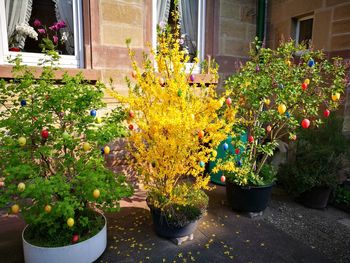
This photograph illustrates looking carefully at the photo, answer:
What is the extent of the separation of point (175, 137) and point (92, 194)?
Answer: 0.84 meters

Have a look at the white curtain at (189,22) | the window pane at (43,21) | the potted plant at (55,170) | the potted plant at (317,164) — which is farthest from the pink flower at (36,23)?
the potted plant at (317,164)

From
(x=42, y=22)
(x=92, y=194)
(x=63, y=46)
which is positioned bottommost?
(x=92, y=194)

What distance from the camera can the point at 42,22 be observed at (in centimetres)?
358

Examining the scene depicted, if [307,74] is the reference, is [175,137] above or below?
below

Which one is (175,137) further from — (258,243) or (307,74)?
(307,74)

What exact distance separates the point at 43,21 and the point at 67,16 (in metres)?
0.30

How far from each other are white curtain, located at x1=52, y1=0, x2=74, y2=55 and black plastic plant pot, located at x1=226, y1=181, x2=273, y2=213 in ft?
8.99

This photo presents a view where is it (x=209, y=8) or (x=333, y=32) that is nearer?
(x=333, y=32)

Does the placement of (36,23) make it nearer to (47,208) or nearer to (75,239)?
(47,208)

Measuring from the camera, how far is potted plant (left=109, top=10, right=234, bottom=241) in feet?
8.27

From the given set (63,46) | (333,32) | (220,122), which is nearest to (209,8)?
(333,32)

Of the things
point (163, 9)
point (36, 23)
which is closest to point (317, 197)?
point (163, 9)

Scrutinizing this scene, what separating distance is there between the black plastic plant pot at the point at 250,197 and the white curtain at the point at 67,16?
A: 8.99ft

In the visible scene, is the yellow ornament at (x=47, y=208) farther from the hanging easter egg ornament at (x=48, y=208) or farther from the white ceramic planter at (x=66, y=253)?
the white ceramic planter at (x=66, y=253)
